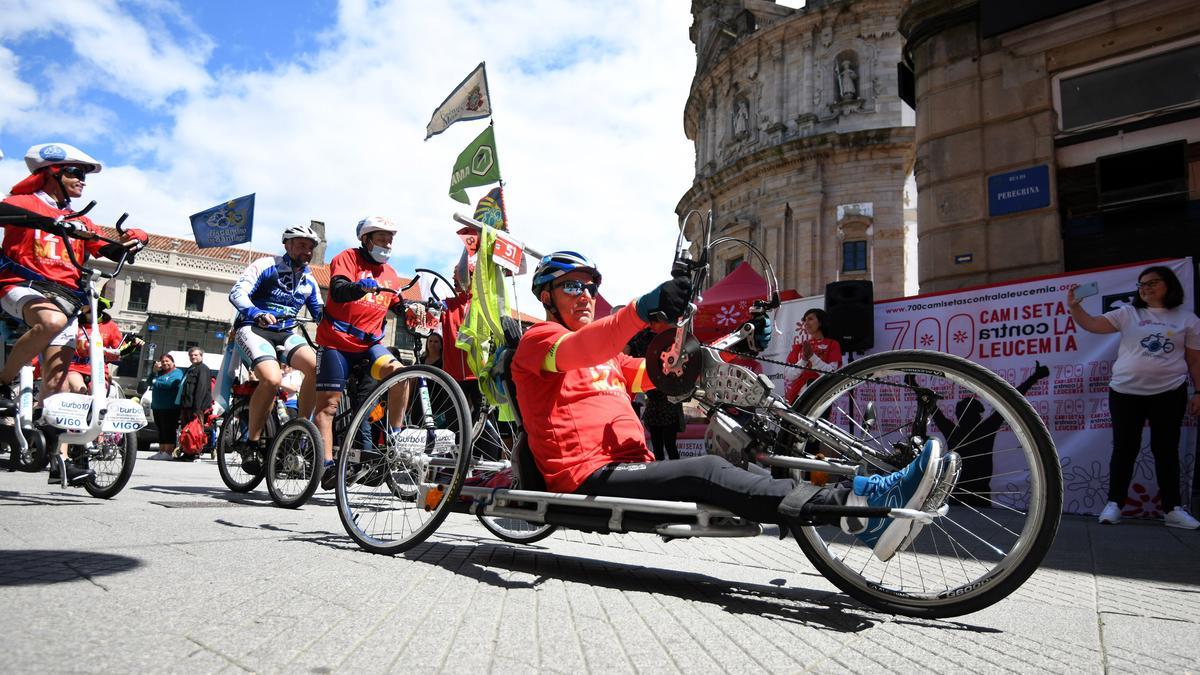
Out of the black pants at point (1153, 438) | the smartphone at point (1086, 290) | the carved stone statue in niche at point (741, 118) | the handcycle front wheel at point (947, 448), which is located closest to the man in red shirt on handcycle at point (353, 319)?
the handcycle front wheel at point (947, 448)

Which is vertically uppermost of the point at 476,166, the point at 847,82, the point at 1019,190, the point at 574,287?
the point at 847,82

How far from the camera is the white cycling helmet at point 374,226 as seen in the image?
17.7 ft

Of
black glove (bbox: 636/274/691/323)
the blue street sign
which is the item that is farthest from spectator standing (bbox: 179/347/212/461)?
the blue street sign

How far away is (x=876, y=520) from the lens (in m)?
2.06

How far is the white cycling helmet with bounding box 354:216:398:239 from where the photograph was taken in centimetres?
541

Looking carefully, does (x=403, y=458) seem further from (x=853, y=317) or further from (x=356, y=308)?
(x=853, y=317)

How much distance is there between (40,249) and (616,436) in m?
4.13

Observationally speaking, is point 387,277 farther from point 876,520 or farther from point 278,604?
point 876,520

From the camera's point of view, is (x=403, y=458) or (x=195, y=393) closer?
(x=403, y=458)

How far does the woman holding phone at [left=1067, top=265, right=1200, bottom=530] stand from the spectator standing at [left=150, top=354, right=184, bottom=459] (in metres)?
12.7

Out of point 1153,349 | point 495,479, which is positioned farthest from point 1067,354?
point 495,479

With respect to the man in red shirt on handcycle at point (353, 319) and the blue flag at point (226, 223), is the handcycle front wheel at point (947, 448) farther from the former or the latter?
the blue flag at point (226, 223)

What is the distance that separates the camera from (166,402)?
12.0 metres

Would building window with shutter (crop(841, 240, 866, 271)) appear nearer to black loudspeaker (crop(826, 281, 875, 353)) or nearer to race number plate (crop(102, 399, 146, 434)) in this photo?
black loudspeaker (crop(826, 281, 875, 353))
